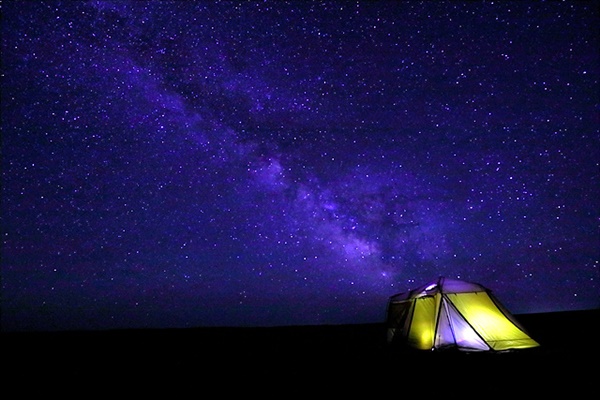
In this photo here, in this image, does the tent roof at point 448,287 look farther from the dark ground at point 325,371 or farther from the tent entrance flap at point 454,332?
the dark ground at point 325,371

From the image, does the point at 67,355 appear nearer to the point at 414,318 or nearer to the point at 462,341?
the point at 414,318

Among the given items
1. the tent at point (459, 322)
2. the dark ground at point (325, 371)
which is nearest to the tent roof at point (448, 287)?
the tent at point (459, 322)

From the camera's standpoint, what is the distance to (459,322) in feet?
27.5

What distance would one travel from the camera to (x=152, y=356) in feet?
32.9

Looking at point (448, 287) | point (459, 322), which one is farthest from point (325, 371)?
point (448, 287)

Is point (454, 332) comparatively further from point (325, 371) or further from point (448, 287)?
point (325, 371)

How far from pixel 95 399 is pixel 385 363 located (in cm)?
528

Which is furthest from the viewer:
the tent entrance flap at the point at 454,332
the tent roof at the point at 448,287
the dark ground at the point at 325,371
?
the tent roof at the point at 448,287

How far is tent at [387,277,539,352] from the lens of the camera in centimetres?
811

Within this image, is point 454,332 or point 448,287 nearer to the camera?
point 454,332

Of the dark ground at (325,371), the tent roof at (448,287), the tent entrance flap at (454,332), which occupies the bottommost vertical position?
the dark ground at (325,371)

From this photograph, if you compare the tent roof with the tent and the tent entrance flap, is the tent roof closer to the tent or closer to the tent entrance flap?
the tent

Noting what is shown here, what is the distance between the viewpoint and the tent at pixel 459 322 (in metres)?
8.11

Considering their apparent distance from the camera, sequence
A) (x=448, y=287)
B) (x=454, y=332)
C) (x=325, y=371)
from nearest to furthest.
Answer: (x=325, y=371)
(x=454, y=332)
(x=448, y=287)
